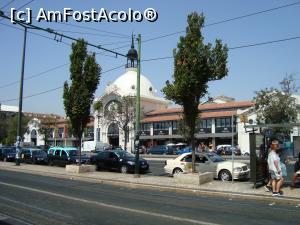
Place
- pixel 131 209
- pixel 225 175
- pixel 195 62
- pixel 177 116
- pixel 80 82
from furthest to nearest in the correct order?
pixel 177 116 < pixel 80 82 < pixel 225 175 < pixel 195 62 < pixel 131 209

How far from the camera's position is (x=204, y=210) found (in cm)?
1098

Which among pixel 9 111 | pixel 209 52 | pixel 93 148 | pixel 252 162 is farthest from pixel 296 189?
pixel 9 111

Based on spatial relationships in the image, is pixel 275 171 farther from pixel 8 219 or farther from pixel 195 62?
pixel 8 219

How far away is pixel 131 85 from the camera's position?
89.5m

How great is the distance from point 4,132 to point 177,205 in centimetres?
8710

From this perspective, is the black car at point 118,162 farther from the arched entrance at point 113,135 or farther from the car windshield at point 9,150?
the arched entrance at point 113,135

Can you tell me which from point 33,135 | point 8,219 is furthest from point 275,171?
point 33,135

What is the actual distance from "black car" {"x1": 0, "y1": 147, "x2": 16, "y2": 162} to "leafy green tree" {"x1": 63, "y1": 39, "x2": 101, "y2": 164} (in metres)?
19.1

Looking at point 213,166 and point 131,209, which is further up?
point 213,166

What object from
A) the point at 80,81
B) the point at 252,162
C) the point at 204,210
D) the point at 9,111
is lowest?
the point at 204,210

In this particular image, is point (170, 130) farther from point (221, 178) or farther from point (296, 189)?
point (296, 189)

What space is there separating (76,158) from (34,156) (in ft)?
23.6

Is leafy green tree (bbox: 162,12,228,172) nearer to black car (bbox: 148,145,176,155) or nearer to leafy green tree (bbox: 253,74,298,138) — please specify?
leafy green tree (bbox: 253,74,298,138)

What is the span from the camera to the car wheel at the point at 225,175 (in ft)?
63.7
